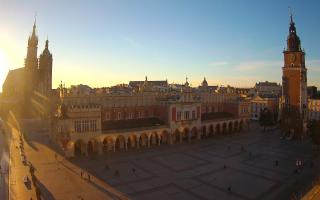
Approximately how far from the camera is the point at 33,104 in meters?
93.9

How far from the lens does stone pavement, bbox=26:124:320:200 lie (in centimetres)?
3403

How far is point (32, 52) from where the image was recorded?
101 m

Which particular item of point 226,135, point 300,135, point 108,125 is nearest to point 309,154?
point 300,135

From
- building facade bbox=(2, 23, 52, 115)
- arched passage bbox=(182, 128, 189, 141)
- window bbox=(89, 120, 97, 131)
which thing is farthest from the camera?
building facade bbox=(2, 23, 52, 115)

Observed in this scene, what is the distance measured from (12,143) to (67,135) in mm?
17788

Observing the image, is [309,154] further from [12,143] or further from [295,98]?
[12,143]

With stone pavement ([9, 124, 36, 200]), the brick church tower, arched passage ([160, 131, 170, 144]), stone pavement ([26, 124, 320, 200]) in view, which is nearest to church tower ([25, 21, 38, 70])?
stone pavement ([26, 124, 320, 200])

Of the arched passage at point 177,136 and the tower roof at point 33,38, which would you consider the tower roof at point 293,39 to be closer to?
the arched passage at point 177,136

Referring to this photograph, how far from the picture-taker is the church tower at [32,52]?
99.4 metres

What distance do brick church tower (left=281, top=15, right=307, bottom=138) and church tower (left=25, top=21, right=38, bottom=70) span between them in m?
75.3

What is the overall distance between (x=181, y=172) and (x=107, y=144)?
57.7ft

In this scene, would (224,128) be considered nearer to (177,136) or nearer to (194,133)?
(194,133)

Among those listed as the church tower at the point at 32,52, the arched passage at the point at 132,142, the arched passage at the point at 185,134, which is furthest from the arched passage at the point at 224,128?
the church tower at the point at 32,52

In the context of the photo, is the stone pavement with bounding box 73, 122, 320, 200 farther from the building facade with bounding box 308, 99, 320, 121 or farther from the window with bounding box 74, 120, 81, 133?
the building facade with bounding box 308, 99, 320, 121
